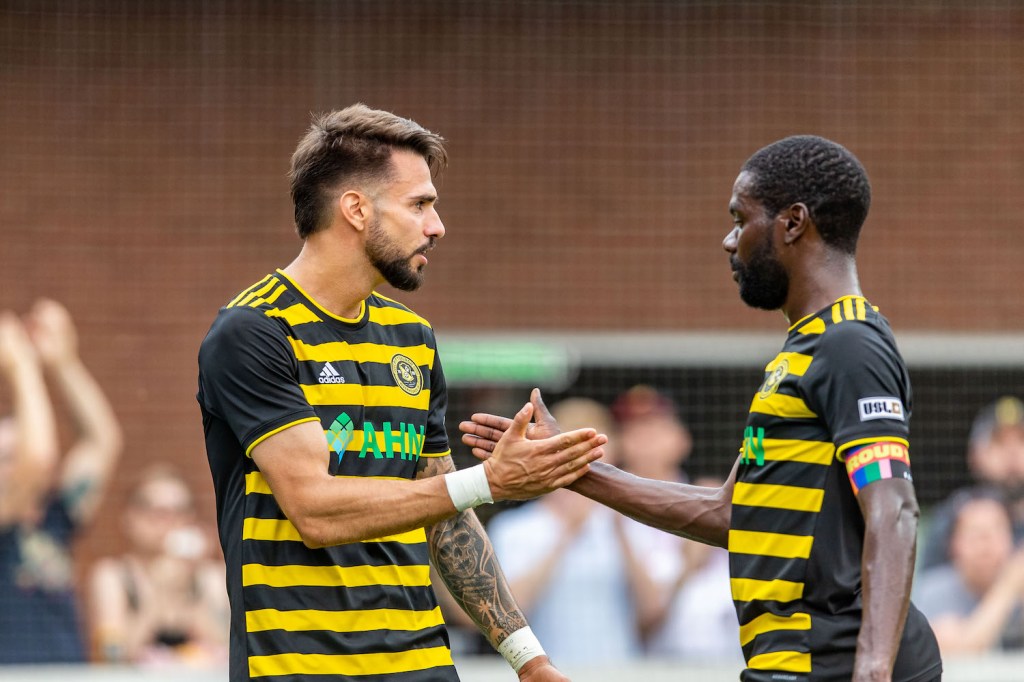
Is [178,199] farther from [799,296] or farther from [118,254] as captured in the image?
[799,296]

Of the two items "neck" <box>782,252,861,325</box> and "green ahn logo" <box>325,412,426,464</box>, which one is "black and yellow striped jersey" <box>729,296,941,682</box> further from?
"green ahn logo" <box>325,412,426,464</box>

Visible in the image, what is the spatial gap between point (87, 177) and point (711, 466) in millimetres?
4724

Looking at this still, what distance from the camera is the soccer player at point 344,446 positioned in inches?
127

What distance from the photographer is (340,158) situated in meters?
3.60

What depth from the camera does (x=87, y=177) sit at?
9.75 m

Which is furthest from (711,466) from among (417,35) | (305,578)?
(305,578)

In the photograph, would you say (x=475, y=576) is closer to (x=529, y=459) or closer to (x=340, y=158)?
(x=529, y=459)

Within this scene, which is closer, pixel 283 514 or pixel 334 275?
pixel 283 514

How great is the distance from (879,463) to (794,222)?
Result: 2.17ft

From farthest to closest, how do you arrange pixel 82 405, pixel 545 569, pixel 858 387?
pixel 82 405
pixel 545 569
pixel 858 387

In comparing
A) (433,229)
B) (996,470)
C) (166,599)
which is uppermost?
(433,229)

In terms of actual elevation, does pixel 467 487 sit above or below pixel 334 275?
below

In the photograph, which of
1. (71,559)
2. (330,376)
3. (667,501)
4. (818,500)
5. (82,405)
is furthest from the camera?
(82,405)

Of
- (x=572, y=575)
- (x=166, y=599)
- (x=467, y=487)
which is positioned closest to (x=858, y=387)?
(x=467, y=487)
